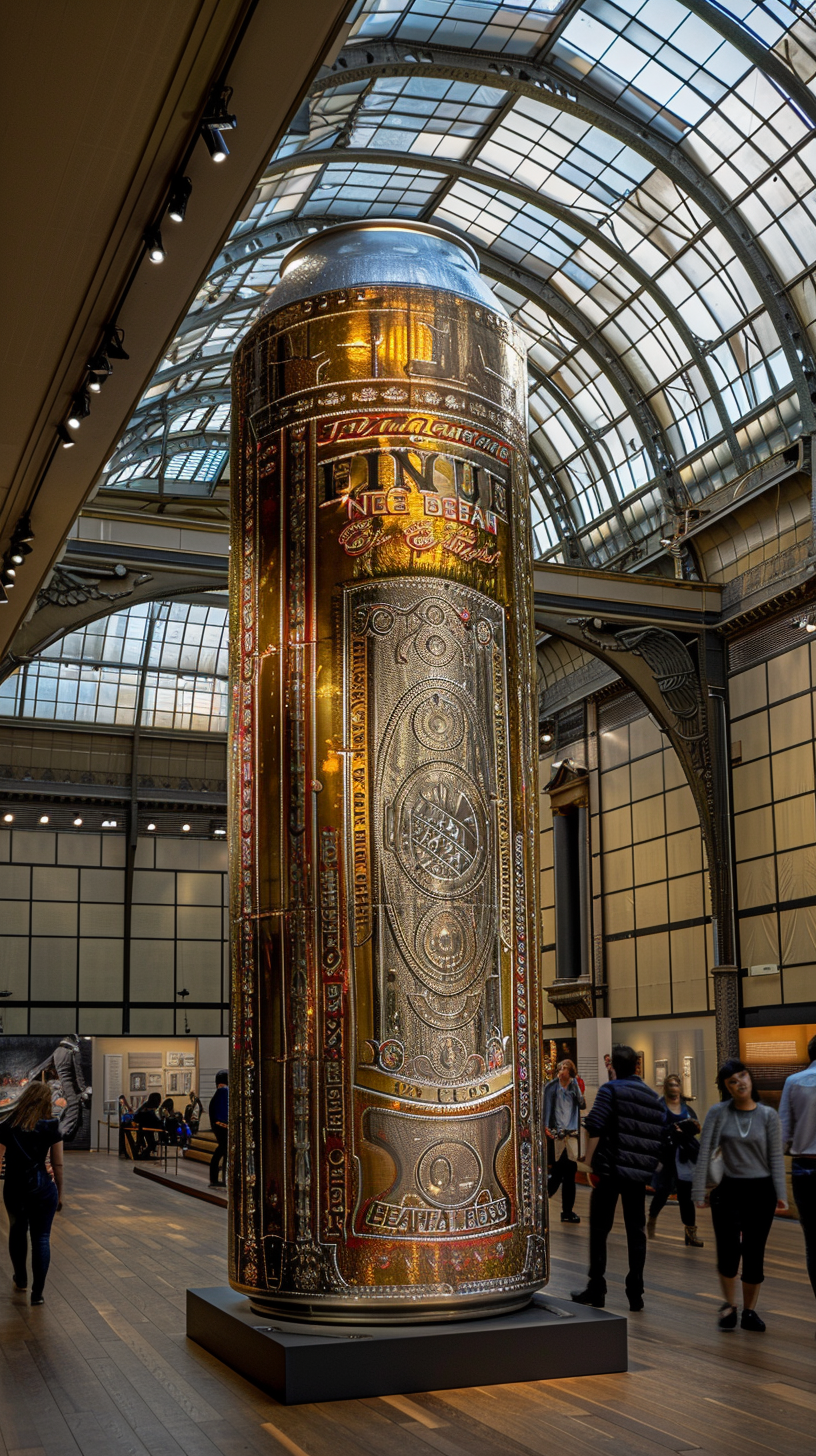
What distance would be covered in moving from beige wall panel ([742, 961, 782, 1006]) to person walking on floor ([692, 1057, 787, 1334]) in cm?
1223

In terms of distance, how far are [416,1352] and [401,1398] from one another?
0.20 meters

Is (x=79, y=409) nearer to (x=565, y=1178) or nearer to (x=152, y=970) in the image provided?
(x=565, y=1178)

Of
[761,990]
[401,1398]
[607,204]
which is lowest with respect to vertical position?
[401,1398]

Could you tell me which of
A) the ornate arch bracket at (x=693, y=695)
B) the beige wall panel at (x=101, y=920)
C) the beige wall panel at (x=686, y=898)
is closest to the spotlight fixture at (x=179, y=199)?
the ornate arch bracket at (x=693, y=695)

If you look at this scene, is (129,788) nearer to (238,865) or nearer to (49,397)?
(49,397)

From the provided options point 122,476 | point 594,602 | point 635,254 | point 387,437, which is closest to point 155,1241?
point 387,437

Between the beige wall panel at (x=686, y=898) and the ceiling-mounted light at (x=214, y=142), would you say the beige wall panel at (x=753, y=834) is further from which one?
the ceiling-mounted light at (x=214, y=142)

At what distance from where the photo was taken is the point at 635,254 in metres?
22.6

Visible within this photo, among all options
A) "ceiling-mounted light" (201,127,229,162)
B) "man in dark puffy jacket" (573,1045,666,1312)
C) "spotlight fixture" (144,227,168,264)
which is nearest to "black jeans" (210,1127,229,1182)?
"man in dark puffy jacket" (573,1045,666,1312)

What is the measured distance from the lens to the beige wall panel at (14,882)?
118 ft

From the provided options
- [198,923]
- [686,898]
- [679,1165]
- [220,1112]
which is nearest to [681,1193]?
[679,1165]

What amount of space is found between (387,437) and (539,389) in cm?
2053

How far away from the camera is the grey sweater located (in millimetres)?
8039

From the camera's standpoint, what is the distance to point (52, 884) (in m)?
36.4
